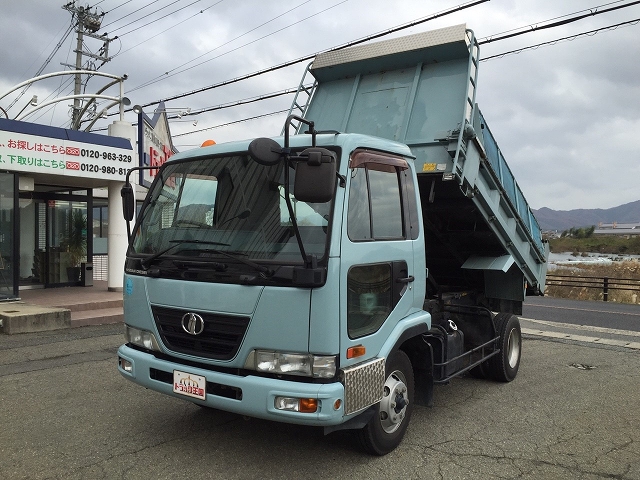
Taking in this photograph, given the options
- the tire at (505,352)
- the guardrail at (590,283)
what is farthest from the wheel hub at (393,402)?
the guardrail at (590,283)

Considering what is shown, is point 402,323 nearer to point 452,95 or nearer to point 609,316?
point 452,95

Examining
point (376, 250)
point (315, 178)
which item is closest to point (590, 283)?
point (376, 250)

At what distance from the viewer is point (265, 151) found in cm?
328

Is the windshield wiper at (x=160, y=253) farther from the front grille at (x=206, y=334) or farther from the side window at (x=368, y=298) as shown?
the side window at (x=368, y=298)

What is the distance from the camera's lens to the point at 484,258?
6.20m

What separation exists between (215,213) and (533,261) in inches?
184

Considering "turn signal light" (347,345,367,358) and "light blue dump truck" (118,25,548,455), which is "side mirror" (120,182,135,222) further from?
"turn signal light" (347,345,367,358)

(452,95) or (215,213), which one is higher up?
(452,95)

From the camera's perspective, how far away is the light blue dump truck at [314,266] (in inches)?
133

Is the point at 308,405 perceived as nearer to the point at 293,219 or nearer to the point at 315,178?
the point at 293,219

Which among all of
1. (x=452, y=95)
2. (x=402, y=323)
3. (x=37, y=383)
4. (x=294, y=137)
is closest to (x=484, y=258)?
(x=452, y=95)

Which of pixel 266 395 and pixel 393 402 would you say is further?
pixel 393 402

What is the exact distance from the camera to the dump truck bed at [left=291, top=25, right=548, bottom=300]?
16.9 ft

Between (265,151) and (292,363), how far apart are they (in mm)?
1351
